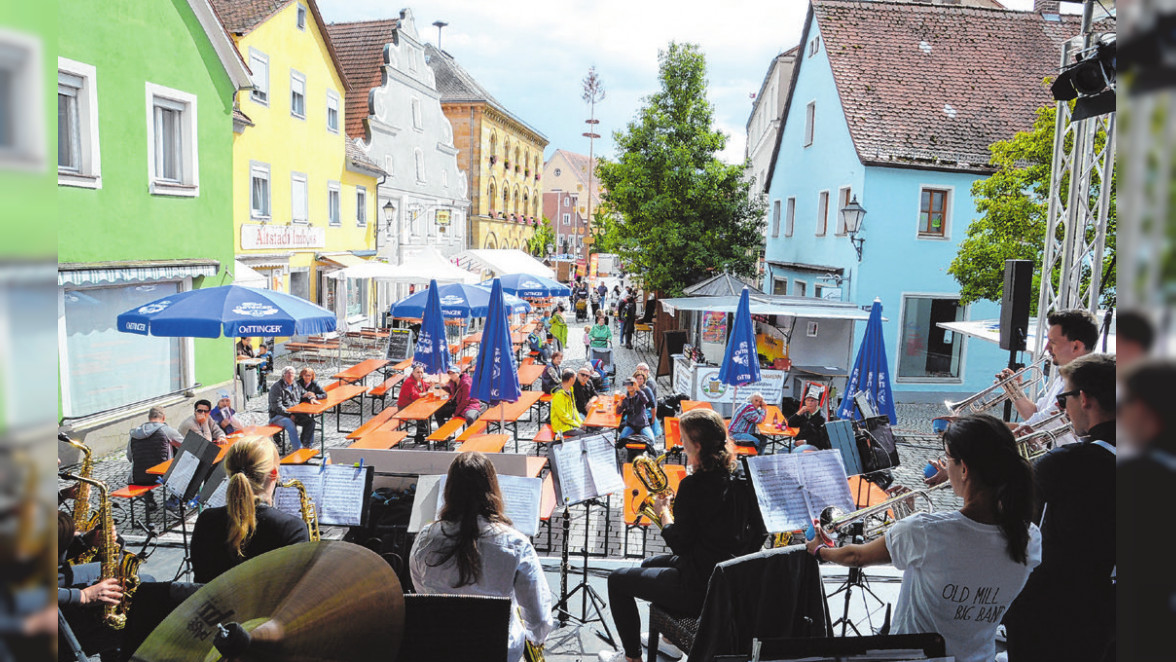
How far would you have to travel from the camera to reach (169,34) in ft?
41.5

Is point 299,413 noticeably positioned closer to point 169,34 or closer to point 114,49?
point 114,49

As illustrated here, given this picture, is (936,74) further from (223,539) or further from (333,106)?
(223,539)

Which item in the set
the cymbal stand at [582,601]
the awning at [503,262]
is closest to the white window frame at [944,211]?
the awning at [503,262]

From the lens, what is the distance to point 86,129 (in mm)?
10789

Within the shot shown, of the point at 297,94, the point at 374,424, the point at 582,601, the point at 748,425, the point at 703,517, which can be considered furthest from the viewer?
the point at 297,94

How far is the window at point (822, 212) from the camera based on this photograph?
819 inches

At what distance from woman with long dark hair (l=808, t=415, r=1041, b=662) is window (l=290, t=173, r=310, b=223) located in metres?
21.1

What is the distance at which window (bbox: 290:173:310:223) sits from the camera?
21.2 meters

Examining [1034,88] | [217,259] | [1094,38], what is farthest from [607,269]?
[1094,38]

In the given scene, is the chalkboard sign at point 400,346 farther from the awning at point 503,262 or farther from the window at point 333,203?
the window at point 333,203

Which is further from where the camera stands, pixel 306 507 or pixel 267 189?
pixel 267 189

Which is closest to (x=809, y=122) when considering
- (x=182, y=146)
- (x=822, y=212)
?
(x=822, y=212)

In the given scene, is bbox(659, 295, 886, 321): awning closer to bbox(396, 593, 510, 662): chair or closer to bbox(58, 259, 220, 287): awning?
bbox(58, 259, 220, 287): awning

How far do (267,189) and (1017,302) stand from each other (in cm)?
1809
